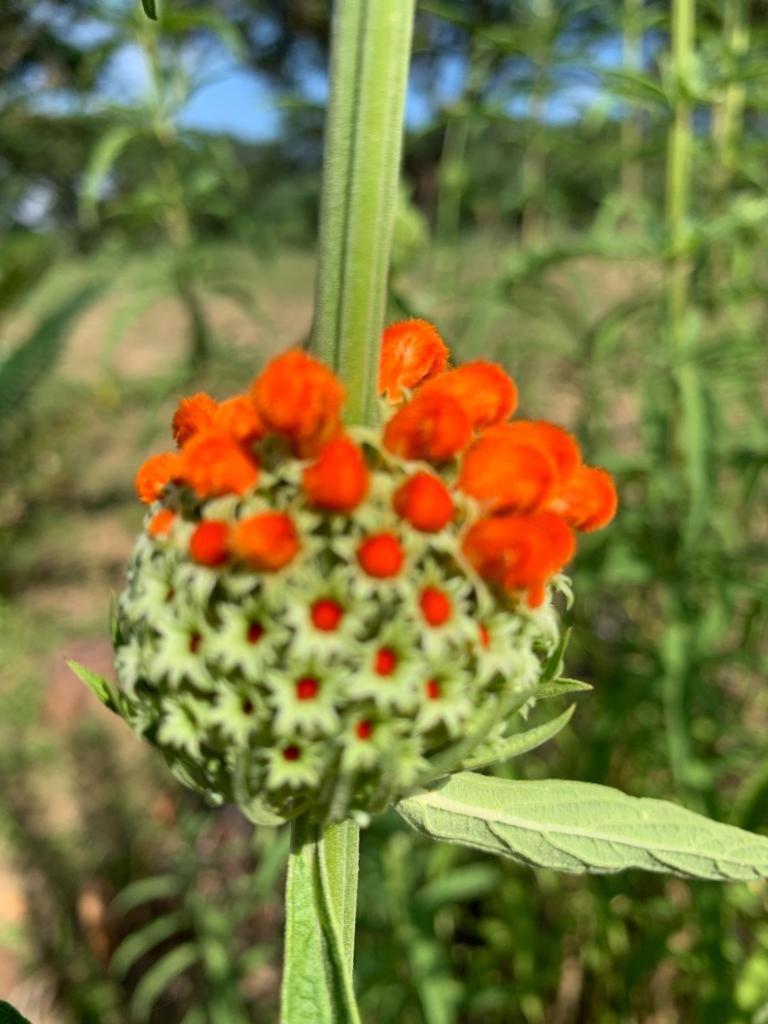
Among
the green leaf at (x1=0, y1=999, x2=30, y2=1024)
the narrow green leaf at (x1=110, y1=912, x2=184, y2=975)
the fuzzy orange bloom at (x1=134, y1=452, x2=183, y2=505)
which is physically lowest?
the narrow green leaf at (x1=110, y1=912, x2=184, y2=975)

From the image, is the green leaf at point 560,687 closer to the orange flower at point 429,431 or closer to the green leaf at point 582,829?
the green leaf at point 582,829

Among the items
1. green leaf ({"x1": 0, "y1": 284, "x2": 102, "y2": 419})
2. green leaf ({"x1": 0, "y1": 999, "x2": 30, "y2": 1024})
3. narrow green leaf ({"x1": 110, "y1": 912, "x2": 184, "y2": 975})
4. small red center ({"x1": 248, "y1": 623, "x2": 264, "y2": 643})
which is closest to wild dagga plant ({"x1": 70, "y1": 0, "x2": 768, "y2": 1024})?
small red center ({"x1": 248, "y1": 623, "x2": 264, "y2": 643})

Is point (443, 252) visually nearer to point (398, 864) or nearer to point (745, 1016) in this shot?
point (398, 864)

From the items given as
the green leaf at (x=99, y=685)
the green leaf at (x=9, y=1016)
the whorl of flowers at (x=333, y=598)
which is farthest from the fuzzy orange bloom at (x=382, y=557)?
the green leaf at (x=9, y=1016)

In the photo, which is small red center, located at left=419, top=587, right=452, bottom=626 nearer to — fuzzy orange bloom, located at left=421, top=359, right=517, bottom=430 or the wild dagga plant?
the wild dagga plant

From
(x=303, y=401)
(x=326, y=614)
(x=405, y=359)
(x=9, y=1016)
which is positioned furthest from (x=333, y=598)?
(x=9, y=1016)

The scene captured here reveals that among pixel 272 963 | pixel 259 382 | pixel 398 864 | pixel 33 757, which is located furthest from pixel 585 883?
pixel 33 757

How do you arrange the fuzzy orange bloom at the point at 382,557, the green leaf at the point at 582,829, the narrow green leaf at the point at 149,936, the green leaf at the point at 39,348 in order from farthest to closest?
the green leaf at the point at 39,348, the narrow green leaf at the point at 149,936, the green leaf at the point at 582,829, the fuzzy orange bloom at the point at 382,557
